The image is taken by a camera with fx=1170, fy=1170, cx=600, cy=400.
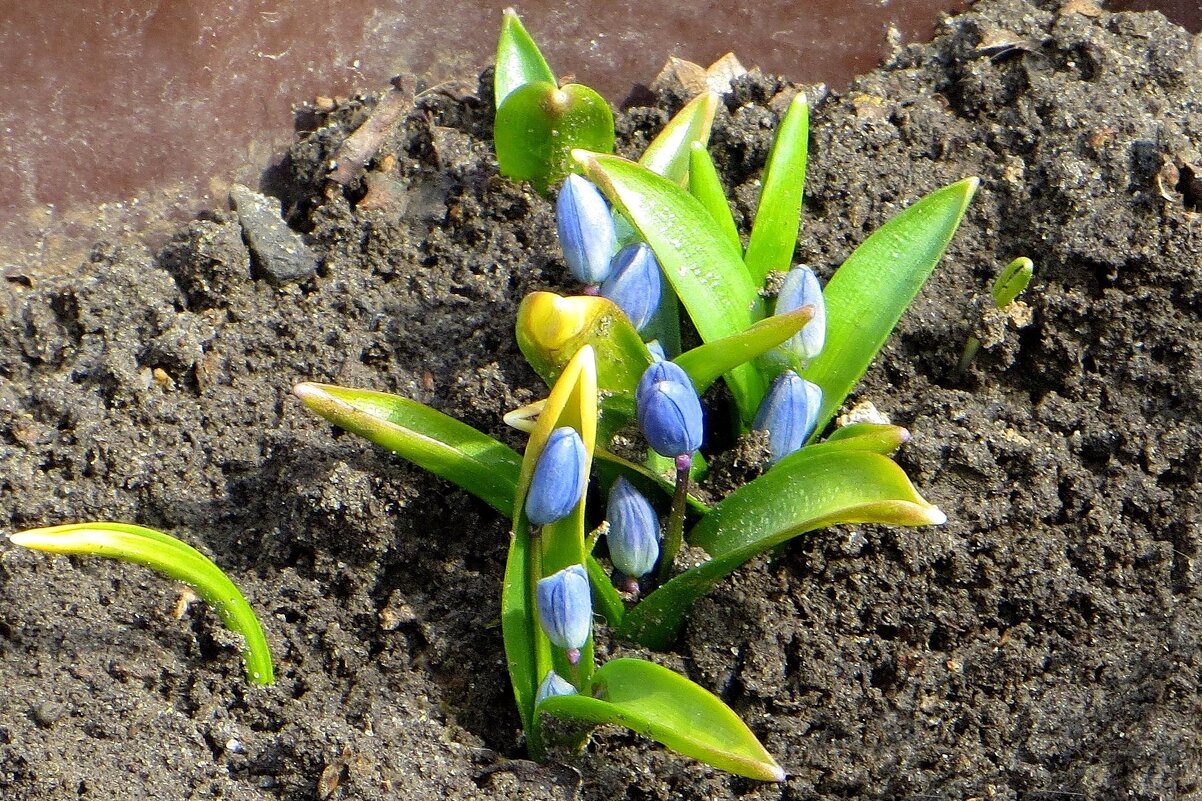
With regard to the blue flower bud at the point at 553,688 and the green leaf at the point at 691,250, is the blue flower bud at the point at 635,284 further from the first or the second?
the blue flower bud at the point at 553,688

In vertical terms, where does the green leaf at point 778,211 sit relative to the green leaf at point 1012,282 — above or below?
above

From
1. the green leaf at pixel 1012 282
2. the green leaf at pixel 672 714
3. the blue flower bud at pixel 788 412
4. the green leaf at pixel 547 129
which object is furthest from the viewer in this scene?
the green leaf at pixel 547 129

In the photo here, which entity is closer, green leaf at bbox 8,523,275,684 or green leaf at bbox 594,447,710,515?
green leaf at bbox 8,523,275,684

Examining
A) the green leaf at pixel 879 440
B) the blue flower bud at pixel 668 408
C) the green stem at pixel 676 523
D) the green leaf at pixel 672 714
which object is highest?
the blue flower bud at pixel 668 408

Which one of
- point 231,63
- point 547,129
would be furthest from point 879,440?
point 231,63

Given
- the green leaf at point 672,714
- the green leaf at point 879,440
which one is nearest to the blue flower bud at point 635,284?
the green leaf at point 879,440

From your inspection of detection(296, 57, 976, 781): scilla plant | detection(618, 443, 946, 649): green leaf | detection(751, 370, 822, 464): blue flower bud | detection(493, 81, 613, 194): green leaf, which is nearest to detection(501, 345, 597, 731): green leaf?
detection(296, 57, 976, 781): scilla plant

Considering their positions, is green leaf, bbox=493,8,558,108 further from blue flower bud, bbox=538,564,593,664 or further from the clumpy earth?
blue flower bud, bbox=538,564,593,664
